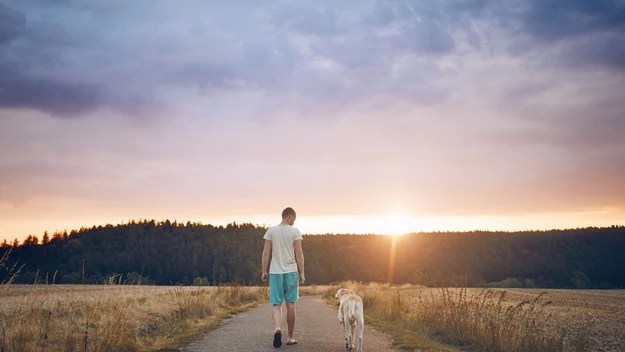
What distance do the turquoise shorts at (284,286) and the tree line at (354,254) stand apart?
120556 mm

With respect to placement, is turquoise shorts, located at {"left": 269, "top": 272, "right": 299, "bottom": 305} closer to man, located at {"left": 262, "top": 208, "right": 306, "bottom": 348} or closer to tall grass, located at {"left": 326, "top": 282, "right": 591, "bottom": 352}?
man, located at {"left": 262, "top": 208, "right": 306, "bottom": 348}

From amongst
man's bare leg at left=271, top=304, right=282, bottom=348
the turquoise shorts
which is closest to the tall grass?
the turquoise shorts

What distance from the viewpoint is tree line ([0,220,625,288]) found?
138 m

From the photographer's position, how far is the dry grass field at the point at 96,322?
31.7ft

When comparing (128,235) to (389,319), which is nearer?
(389,319)

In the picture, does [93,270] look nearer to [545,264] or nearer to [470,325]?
[545,264]

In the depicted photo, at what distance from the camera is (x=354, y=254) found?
17750cm

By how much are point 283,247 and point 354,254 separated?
557 feet

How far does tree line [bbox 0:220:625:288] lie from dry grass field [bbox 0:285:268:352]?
112 m

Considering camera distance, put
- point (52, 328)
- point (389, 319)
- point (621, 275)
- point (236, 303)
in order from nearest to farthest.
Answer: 1. point (52, 328)
2. point (389, 319)
3. point (236, 303)
4. point (621, 275)

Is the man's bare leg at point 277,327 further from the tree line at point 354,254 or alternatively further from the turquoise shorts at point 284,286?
the tree line at point 354,254

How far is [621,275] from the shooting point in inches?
5202

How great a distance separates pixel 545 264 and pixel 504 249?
1883 centimetres

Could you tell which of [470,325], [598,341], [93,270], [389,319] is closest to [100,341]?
[470,325]
